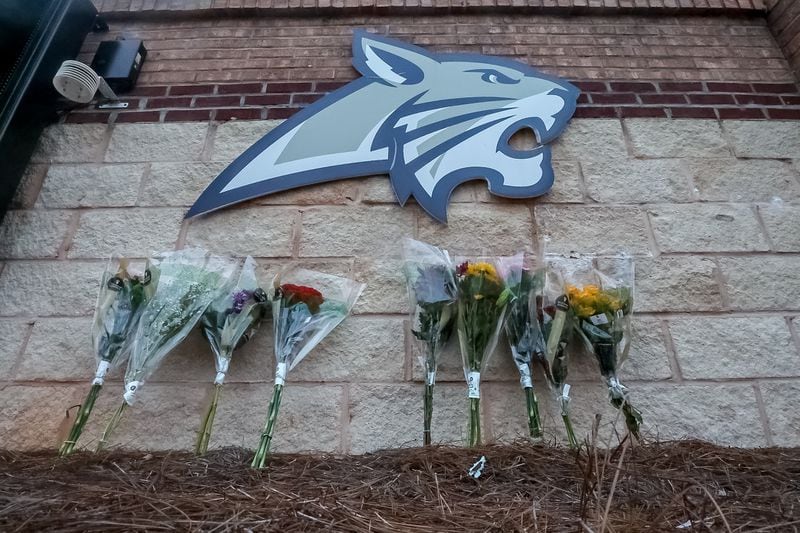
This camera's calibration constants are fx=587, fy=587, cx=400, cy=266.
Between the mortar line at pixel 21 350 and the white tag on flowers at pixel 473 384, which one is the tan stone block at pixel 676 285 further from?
the mortar line at pixel 21 350

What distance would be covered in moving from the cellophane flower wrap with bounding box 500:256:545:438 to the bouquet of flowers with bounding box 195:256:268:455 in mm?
946

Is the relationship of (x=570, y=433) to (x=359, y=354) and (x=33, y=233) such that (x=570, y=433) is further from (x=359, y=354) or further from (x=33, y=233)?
(x=33, y=233)

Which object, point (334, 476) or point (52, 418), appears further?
point (52, 418)

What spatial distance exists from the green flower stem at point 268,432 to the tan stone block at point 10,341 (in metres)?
1.07

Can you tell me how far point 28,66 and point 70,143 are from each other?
1.34 ft

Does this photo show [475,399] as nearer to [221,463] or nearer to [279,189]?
[221,463]

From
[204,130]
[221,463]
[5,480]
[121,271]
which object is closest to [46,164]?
[204,130]

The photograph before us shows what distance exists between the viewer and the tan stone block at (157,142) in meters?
2.83

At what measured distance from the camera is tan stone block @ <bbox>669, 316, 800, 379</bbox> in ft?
7.38

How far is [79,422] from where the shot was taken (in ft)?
6.56

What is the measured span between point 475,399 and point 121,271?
1437mm

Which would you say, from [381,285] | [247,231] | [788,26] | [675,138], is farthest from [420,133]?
[788,26]

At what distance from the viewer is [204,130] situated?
9.56ft

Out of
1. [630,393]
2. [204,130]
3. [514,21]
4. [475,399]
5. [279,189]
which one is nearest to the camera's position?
[475,399]
